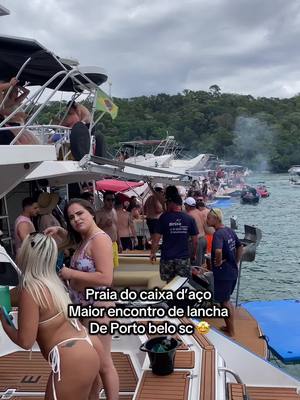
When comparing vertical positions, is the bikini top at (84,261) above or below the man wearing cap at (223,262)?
above

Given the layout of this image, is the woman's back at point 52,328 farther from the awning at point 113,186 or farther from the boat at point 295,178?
the boat at point 295,178

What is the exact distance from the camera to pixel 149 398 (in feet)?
10.4

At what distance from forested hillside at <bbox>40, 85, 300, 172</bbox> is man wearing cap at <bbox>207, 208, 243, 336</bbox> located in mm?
80625

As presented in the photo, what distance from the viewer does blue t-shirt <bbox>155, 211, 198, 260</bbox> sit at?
20.5 feet

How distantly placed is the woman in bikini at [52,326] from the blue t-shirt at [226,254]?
3613mm

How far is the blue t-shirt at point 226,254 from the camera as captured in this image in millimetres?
5980

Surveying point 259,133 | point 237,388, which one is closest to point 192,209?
point 237,388

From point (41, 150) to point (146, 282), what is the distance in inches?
122

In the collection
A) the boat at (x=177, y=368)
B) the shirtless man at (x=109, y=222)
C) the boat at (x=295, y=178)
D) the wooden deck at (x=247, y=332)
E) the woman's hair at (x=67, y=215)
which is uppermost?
the woman's hair at (x=67, y=215)

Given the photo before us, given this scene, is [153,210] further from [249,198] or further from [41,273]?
[249,198]

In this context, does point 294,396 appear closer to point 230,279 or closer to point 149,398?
point 149,398

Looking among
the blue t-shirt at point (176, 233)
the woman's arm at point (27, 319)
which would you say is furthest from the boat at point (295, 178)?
the woman's arm at point (27, 319)

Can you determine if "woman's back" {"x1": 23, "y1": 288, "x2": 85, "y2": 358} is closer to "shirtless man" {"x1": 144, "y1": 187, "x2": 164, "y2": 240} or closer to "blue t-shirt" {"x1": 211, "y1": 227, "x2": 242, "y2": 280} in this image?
"blue t-shirt" {"x1": 211, "y1": 227, "x2": 242, "y2": 280}

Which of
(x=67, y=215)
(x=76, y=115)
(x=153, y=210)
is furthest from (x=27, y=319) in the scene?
(x=153, y=210)
